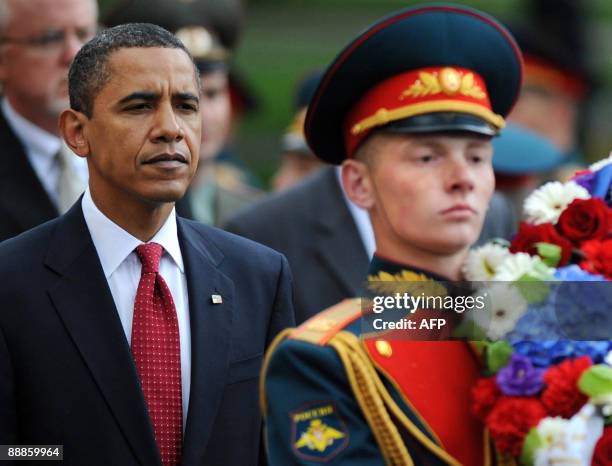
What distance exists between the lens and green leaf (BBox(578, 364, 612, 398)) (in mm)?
3756

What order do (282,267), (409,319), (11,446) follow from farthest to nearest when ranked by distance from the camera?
(282,267), (409,319), (11,446)

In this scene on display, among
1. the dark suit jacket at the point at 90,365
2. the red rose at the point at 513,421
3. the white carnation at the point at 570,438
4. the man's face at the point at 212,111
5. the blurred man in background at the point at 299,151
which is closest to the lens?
the white carnation at the point at 570,438

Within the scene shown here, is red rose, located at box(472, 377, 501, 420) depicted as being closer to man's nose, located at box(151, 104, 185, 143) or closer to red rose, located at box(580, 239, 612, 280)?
red rose, located at box(580, 239, 612, 280)

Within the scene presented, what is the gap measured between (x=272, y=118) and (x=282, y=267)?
57.8 ft

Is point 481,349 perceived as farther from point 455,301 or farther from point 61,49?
point 61,49

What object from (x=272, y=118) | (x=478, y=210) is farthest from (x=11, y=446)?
(x=272, y=118)

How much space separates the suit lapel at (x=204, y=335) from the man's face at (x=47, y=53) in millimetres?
1742

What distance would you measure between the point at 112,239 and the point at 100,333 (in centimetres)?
25

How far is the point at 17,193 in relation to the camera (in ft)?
18.2

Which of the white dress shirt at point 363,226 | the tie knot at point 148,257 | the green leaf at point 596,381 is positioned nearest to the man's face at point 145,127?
the tie knot at point 148,257

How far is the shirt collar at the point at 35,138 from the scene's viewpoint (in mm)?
5824

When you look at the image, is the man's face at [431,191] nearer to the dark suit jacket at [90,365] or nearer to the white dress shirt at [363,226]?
the dark suit jacket at [90,365]

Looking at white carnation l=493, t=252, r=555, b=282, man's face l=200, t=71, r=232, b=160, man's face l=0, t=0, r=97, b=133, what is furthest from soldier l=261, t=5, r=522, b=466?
man's face l=200, t=71, r=232, b=160

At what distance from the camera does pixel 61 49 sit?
5.90 m
